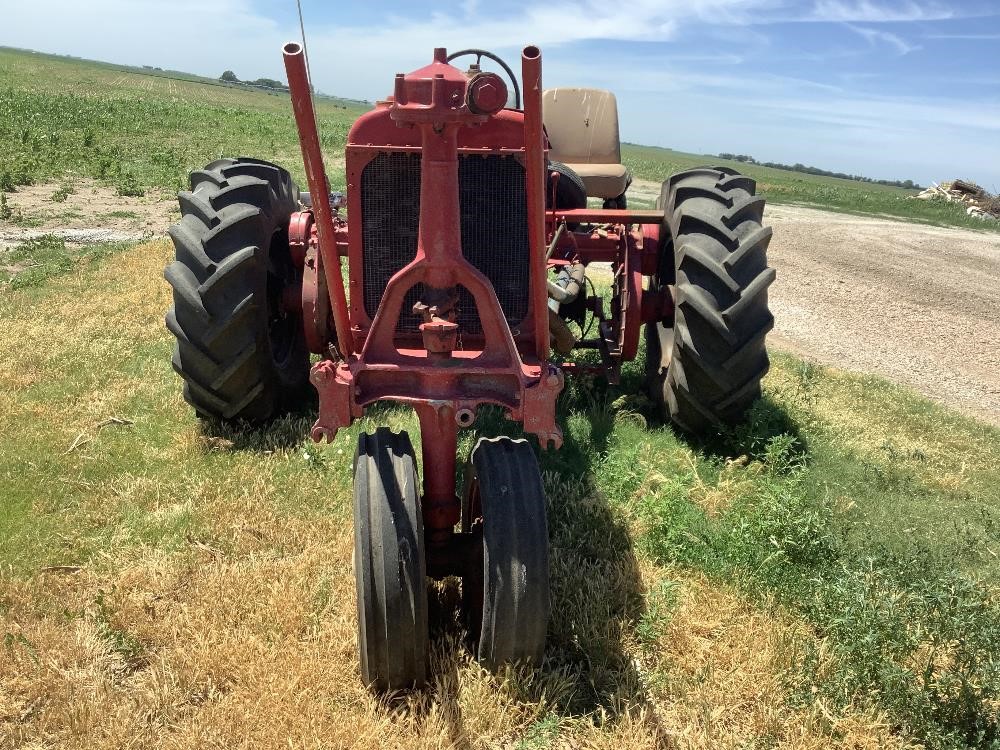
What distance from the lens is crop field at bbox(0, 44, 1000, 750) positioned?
257cm

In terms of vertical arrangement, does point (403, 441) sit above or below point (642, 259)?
below

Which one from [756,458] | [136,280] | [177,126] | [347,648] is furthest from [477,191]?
[177,126]

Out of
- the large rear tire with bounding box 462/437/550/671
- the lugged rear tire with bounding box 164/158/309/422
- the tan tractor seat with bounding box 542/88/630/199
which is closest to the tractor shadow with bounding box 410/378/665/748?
the large rear tire with bounding box 462/437/550/671

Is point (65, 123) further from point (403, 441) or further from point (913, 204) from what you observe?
point (913, 204)

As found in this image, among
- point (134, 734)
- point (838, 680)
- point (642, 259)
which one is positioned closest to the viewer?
point (134, 734)

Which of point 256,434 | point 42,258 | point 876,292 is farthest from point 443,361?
point 876,292

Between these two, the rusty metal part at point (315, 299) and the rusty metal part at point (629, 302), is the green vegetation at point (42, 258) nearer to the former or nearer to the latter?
the rusty metal part at point (315, 299)

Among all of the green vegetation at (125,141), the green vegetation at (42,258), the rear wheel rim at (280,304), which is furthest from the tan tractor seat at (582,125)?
the green vegetation at (125,141)

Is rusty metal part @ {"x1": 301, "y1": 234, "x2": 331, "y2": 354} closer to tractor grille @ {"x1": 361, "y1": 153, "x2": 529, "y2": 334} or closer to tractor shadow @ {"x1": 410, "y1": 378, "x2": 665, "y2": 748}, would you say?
tractor grille @ {"x1": 361, "y1": 153, "x2": 529, "y2": 334}

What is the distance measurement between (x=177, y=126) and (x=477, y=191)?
27.8 meters

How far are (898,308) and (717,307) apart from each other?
7.19 metres

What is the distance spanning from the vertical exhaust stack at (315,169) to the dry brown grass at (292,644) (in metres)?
1.11

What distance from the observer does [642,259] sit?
4715mm

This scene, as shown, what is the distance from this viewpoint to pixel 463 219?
3.31 meters
